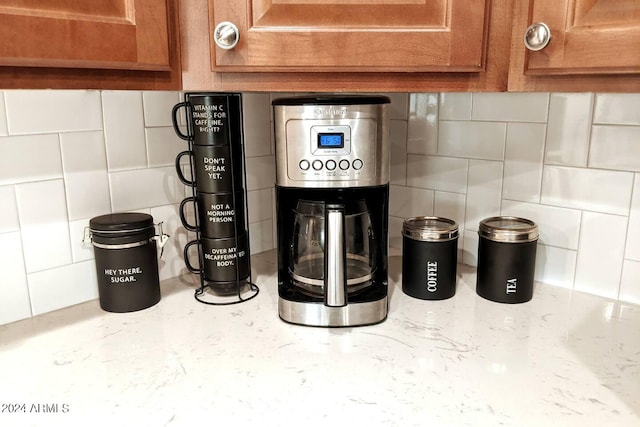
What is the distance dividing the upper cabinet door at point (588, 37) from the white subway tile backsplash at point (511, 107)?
35 centimetres

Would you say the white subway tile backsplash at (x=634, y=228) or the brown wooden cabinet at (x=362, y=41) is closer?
the brown wooden cabinet at (x=362, y=41)

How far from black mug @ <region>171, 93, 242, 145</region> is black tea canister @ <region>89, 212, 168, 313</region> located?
0.19 metres

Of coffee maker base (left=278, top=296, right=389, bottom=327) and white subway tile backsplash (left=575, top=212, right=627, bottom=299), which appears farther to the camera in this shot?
white subway tile backsplash (left=575, top=212, right=627, bottom=299)

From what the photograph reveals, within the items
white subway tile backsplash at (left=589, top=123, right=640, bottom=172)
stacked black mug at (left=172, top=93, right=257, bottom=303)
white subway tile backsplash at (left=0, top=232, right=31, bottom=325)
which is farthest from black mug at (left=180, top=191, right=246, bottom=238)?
white subway tile backsplash at (left=589, top=123, right=640, bottom=172)

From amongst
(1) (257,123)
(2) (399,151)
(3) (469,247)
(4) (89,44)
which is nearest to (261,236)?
(1) (257,123)

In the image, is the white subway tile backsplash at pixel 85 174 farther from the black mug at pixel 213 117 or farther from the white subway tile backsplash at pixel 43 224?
the black mug at pixel 213 117

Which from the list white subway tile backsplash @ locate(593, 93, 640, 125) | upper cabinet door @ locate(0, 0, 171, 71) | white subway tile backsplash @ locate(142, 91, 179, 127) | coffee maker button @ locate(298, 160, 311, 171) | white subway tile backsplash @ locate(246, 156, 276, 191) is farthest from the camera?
white subway tile backsplash @ locate(246, 156, 276, 191)

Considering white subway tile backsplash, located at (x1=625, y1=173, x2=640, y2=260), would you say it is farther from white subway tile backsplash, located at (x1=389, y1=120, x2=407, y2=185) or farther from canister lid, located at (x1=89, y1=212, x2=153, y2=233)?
canister lid, located at (x1=89, y1=212, x2=153, y2=233)

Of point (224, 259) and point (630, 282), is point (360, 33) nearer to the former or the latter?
point (224, 259)

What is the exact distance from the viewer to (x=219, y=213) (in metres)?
1.02

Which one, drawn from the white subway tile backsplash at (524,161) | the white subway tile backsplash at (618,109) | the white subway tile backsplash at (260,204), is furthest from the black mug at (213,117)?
the white subway tile backsplash at (618,109)

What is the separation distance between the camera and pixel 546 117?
106 cm

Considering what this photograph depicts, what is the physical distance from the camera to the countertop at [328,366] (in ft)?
2.27

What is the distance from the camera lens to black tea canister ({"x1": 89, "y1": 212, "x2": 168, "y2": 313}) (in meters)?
0.95
